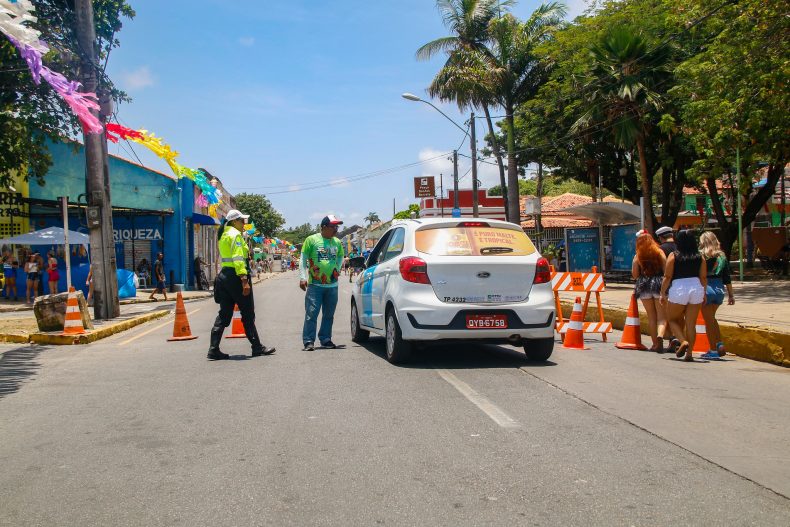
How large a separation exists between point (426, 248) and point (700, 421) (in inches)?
142

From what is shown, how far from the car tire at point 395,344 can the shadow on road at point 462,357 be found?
0.12 m

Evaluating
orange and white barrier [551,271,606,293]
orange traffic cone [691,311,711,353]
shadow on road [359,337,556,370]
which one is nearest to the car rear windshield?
shadow on road [359,337,556,370]

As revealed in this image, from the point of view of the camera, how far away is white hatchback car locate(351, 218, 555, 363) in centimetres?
794

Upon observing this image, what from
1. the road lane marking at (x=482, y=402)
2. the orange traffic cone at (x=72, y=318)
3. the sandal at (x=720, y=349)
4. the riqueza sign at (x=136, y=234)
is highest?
the riqueza sign at (x=136, y=234)

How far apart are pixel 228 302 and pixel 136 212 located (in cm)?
2191

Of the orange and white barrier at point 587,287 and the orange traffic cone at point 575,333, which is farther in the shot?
the orange and white barrier at point 587,287

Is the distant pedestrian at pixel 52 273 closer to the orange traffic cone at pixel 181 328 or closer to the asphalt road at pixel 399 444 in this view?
the orange traffic cone at pixel 181 328

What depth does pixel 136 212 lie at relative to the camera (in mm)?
29406

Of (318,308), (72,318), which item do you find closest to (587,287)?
(318,308)

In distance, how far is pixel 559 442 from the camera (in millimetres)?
4934

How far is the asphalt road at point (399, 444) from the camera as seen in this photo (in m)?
3.77

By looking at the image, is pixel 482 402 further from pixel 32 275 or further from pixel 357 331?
pixel 32 275

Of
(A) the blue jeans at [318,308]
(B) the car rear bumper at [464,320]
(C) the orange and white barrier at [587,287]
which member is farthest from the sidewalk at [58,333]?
Result: (C) the orange and white barrier at [587,287]

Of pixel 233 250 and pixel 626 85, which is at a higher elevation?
pixel 626 85
